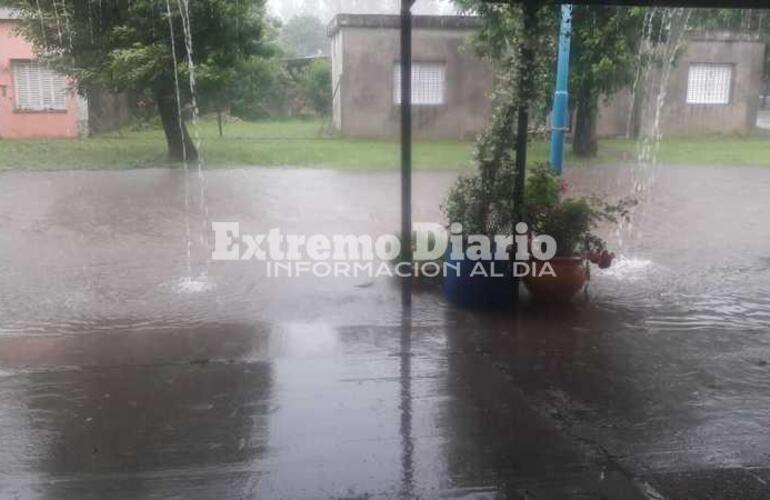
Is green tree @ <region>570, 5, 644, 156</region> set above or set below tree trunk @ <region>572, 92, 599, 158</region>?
above

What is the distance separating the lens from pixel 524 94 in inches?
224

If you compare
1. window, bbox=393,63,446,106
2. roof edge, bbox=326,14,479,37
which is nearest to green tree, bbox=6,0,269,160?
roof edge, bbox=326,14,479,37

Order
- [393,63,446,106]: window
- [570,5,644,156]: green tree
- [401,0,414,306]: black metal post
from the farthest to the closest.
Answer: [393,63,446,106]: window < [570,5,644,156]: green tree < [401,0,414,306]: black metal post

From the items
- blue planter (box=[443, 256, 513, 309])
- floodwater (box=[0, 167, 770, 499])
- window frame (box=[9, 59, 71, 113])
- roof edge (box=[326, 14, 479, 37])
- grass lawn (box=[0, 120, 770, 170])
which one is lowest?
floodwater (box=[0, 167, 770, 499])

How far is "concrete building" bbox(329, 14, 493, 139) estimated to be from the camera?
1944 cm

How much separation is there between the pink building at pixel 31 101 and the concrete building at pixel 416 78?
713 cm

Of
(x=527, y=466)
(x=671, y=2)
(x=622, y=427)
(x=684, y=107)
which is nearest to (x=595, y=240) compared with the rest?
(x=671, y=2)

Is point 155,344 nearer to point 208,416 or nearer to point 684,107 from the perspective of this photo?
point 208,416

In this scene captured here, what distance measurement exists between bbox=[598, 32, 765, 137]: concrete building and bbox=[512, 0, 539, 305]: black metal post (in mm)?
16187

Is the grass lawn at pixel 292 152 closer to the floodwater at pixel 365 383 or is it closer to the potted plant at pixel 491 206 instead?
the floodwater at pixel 365 383

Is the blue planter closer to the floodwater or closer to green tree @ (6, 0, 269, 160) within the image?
the floodwater

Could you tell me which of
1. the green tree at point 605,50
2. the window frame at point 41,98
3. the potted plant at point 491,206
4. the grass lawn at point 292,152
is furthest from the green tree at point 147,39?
the potted plant at point 491,206

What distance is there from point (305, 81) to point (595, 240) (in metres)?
21.4

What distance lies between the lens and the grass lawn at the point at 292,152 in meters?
15.8
